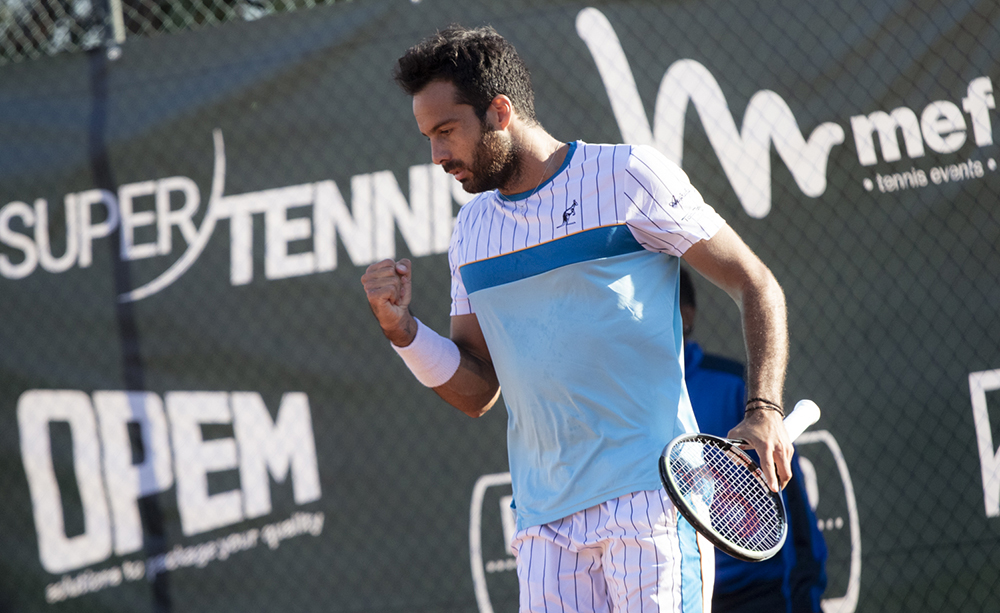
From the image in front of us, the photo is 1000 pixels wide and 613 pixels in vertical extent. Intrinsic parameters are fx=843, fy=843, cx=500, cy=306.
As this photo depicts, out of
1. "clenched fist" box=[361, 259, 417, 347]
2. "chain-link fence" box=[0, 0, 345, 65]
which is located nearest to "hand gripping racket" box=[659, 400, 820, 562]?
"clenched fist" box=[361, 259, 417, 347]

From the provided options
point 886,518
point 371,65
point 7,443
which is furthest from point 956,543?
point 7,443

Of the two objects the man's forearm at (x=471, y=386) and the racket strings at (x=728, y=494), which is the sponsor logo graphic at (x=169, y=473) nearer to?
the man's forearm at (x=471, y=386)

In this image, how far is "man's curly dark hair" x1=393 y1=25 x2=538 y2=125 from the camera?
1.82m

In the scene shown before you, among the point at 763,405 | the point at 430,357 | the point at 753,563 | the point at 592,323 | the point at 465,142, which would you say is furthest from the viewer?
the point at 753,563

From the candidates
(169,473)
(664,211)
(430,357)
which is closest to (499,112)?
(664,211)

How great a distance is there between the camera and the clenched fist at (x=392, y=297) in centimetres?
184

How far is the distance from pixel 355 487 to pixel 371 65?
174cm

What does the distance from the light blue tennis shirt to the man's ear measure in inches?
6.3

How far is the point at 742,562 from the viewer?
2939mm

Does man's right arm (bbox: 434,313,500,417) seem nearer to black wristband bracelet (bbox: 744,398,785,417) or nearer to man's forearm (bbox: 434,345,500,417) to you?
man's forearm (bbox: 434,345,500,417)

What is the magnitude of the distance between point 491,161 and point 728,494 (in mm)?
828

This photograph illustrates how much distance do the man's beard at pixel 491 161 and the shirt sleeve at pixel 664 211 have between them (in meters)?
0.26

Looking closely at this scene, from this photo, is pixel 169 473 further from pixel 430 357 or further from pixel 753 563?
pixel 753 563

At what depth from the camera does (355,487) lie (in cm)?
341
